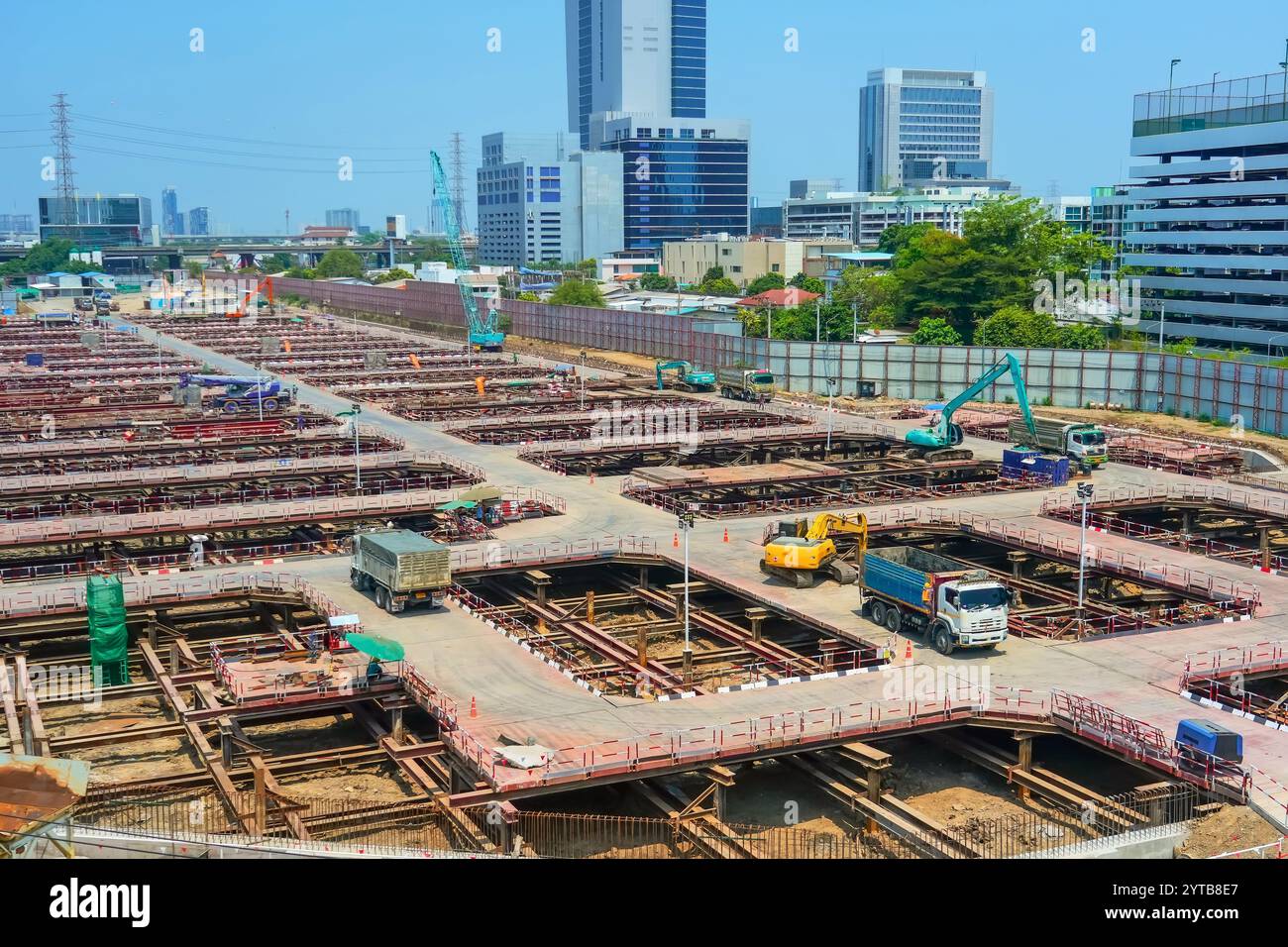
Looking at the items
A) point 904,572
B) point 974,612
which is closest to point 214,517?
point 904,572

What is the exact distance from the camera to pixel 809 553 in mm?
45219

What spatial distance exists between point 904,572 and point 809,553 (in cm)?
595

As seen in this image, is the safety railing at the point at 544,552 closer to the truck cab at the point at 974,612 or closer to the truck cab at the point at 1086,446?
the truck cab at the point at 974,612

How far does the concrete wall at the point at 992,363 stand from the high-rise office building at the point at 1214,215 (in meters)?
29.1

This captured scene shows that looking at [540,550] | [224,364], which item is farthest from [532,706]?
[224,364]

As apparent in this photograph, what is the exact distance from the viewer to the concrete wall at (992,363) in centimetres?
7894

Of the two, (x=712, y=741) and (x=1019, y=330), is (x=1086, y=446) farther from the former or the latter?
(x=712, y=741)

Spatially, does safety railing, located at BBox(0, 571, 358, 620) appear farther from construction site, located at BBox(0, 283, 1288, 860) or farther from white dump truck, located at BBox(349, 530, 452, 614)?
white dump truck, located at BBox(349, 530, 452, 614)

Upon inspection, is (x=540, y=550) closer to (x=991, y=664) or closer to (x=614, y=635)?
(x=614, y=635)

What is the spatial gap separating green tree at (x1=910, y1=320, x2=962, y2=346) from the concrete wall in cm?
1296

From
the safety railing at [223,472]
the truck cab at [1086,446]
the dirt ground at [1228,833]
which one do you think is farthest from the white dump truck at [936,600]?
the safety railing at [223,472]

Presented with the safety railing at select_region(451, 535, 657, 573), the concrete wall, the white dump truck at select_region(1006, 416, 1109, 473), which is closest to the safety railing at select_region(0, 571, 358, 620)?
the safety railing at select_region(451, 535, 657, 573)

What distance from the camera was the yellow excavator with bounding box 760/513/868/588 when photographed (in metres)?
45.2

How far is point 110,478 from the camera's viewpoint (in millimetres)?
63656
